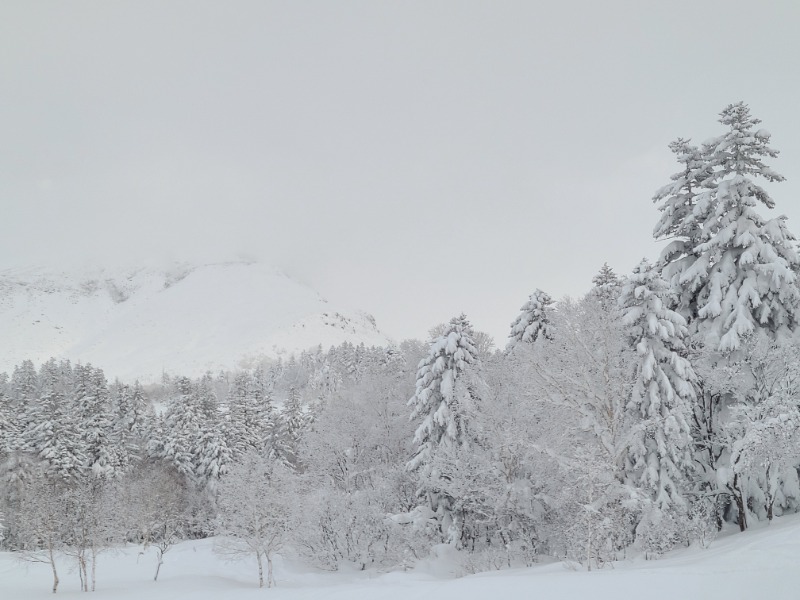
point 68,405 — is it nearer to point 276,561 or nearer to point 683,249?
point 276,561

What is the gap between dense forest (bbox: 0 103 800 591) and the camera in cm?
1719

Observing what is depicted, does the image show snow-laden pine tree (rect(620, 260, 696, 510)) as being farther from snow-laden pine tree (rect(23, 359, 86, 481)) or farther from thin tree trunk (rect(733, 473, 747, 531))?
snow-laden pine tree (rect(23, 359, 86, 481))

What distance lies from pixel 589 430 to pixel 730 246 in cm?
933

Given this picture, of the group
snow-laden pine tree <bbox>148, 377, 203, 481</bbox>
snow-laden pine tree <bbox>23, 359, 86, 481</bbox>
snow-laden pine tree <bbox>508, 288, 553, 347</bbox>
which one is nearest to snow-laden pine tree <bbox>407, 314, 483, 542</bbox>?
snow-laden pine tree <bbox>508, 288, 553, 347</bbox>

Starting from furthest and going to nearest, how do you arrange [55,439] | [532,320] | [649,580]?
1. [55,439]
2. [532,320]
3. [649,580]

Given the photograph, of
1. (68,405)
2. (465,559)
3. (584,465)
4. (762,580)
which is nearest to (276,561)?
(465,559)

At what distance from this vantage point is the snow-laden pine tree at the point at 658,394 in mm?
17828

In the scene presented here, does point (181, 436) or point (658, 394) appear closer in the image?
point (658, 394)

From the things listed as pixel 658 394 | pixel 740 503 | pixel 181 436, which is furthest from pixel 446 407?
pixel 181 436

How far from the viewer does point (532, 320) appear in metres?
35.7

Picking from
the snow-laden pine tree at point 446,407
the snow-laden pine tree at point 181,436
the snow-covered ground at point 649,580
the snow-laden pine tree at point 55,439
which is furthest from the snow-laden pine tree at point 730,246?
the snow-laden pine tree at point 55,439

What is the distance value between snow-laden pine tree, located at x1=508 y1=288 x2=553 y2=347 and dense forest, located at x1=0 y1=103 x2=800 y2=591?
0.15 meters

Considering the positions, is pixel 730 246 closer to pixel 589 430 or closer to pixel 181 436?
pixel 589 430

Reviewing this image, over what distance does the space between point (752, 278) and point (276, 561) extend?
110 feet
